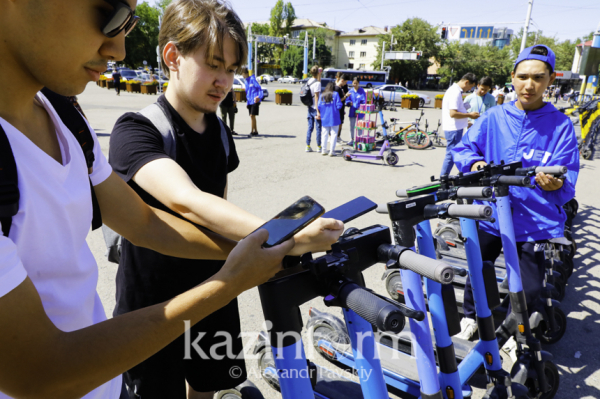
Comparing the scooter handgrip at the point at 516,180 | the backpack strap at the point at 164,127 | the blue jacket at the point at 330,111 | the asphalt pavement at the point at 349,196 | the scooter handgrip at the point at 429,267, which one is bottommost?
the asphalt pavement at the point at 349,196

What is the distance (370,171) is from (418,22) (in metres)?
54.3

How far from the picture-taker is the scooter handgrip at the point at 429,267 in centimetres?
98

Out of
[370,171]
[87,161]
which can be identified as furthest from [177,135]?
[370,171]

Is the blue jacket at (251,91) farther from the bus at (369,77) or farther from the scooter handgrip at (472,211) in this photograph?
the bus at (369,77)

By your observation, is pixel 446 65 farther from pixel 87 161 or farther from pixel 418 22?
pixel 87 161

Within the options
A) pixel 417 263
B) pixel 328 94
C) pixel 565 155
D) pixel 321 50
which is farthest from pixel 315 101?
pixel 321 50

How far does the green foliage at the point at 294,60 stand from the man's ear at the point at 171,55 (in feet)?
242

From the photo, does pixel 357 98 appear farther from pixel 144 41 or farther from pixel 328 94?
pixel 144 41

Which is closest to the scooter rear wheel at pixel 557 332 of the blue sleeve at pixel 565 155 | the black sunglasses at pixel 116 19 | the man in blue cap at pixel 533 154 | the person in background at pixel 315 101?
the man in blue cap at pixel 533 154

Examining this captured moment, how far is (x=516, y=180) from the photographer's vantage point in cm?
226

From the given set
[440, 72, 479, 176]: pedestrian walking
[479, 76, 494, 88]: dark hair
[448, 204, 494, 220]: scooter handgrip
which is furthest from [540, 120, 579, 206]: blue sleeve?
[479, 76, 494, 88]: dark hair

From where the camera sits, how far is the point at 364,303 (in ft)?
2.92

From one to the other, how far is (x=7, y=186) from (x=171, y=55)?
3.34 ft

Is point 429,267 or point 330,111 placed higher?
point 429,267
